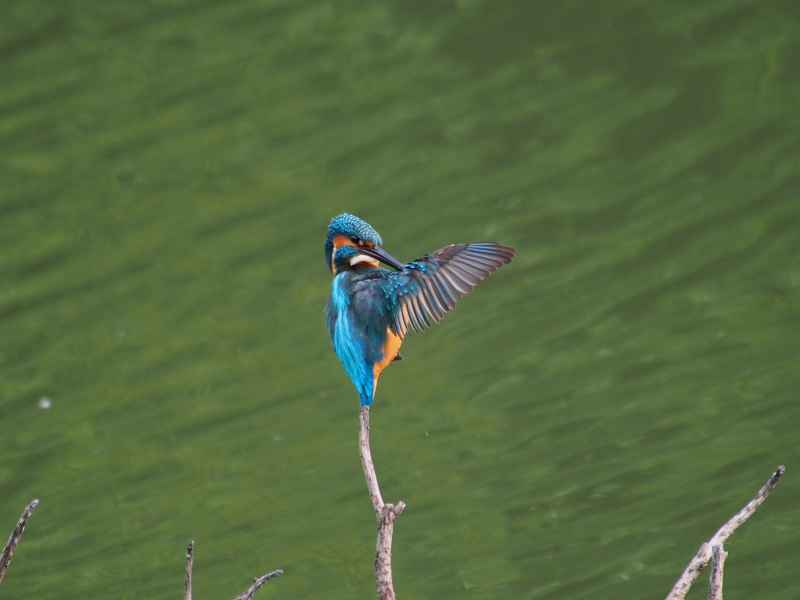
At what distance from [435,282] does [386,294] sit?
13 cm

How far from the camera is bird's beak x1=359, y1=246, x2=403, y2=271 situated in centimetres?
274

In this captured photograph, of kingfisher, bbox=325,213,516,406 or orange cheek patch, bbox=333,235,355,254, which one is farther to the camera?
orange cheek patch, bbox=333,235,355,254

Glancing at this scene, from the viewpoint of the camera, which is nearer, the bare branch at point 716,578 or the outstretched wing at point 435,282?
the bare branch at point 716,578

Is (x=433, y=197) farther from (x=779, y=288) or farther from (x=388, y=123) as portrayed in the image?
(x=779, y=288)

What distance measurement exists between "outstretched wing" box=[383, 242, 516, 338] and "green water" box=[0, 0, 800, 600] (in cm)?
219

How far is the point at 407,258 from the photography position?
5.29 metres

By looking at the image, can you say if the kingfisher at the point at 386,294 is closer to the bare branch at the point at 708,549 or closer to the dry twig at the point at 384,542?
the dry twig at the point at 384,542

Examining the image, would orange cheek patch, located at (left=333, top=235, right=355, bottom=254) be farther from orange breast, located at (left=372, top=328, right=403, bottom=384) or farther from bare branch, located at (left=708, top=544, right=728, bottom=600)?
bare branch, located at (left=708, top=544, right=728, bottom=600)

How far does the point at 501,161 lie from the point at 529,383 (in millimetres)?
1341

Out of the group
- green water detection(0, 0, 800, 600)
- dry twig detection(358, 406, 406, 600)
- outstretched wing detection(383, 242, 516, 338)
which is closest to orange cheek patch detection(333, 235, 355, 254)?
outstretched wing detection(383, 242, 516, 338)

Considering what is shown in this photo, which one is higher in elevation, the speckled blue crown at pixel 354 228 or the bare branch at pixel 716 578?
the speckled blue crown at pixel 354 228

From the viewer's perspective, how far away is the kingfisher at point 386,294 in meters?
2.65

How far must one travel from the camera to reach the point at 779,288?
4.97 meters

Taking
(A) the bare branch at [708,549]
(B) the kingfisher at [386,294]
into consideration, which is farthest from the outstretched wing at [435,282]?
(A) the bare branch at [708,549]
